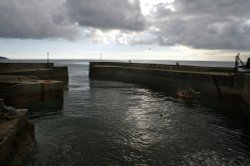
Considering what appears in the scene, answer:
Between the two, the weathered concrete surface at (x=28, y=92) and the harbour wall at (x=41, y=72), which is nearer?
the weathered concrete surface at (x=28, y=92)

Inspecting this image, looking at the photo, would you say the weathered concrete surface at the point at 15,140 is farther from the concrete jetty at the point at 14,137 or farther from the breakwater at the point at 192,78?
the breakwater at the point at 192,78

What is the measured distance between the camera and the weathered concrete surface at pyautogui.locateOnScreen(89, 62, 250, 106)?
2811 cm

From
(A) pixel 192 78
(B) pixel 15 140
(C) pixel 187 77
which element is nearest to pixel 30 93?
(B) pixel 15 140

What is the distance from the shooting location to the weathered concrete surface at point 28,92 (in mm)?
24438

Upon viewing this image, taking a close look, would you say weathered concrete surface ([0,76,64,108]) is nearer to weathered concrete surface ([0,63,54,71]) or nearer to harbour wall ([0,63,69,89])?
harbour wall ([0,63,69,89])

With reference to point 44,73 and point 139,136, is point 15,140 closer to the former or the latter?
point 139,136

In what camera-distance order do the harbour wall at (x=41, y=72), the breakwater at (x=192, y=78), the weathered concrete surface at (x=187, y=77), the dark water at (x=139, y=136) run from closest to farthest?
1. the dark water at (x=139, y=136)
2. the breakwater at (x=192, y=78)
3. the weathered concrete surface at (x=187, y=77)
4. the harbour wall at (x=41, y=72)

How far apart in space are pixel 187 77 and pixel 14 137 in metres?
31.6

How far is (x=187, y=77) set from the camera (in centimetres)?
3897

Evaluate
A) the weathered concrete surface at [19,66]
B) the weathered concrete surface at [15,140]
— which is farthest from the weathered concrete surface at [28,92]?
the weathered concrete surface at [19,66]

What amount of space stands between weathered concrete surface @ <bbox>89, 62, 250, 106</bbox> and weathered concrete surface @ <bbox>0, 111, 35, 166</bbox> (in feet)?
65.1

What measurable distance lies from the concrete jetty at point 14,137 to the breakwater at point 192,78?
19.3 m

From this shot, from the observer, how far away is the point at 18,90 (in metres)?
24.8

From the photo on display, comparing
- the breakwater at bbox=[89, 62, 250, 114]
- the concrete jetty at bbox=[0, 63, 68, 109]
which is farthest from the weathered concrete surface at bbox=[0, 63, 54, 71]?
the breakwater at bbox=[89, 62, 250, 114]
